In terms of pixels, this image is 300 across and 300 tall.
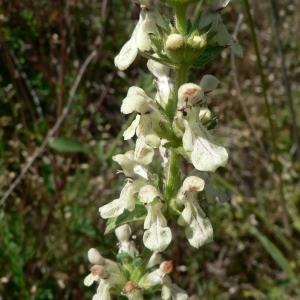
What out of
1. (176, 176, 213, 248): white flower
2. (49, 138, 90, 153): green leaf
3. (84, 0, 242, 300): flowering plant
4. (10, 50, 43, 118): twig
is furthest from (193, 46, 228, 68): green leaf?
(10, 50, 43, 118): twig

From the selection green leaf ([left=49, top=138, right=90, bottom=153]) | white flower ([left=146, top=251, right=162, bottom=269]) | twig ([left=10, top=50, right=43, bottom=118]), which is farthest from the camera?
twig ([left=10, top=50, right=43, bottom=118])

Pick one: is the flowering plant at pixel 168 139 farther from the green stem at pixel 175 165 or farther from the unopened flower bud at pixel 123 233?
the unopened flower bud at pixel 123 233

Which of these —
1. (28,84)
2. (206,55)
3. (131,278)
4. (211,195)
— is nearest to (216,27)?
(206,55)

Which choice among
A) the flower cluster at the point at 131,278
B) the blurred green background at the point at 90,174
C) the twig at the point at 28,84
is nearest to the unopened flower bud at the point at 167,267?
the flower cluster at the point at 131,278

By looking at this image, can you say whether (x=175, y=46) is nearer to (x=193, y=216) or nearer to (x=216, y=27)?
(x=216, y=27)

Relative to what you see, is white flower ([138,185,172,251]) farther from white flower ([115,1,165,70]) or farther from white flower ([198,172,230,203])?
white flower ([115,1,165,70])

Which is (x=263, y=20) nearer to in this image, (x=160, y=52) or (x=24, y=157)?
(x=24, y=157)
